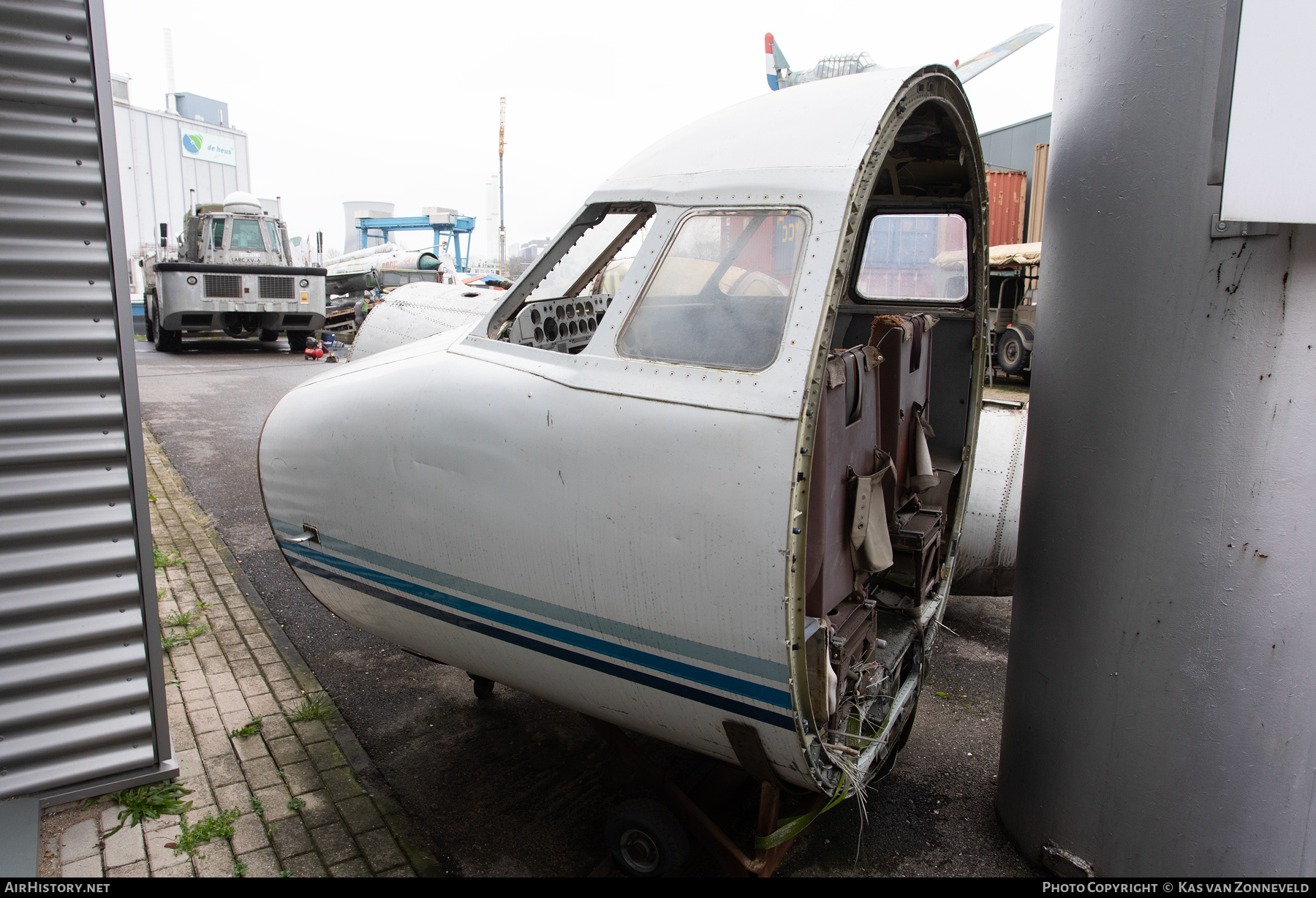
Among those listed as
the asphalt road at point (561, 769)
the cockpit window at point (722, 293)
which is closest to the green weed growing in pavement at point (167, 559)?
the asphalt road at point (561, 769)

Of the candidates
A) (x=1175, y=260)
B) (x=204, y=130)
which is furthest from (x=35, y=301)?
(x=204, y=130)

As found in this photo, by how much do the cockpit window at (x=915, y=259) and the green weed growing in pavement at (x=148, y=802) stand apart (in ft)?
13.6

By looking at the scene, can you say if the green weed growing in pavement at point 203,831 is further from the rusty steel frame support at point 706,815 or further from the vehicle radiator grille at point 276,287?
the vehicle radiator grille at point 276,287

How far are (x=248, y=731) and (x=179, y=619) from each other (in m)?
1.46

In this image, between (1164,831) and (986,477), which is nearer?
(1164,831)

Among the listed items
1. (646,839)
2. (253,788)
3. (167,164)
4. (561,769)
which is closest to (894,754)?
(646,839)

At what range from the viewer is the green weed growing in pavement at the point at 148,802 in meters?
3.12

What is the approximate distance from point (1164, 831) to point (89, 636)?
3.97 meters

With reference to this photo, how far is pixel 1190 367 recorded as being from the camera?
248 cm

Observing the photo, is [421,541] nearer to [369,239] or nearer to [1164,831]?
[1164,831]

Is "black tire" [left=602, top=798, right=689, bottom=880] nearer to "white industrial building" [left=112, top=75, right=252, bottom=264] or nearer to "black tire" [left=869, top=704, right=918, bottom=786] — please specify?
"black tire" [left=869, top=704, right=918, bottom=786]

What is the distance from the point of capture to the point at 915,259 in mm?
4461

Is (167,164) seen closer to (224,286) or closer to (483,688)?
(224,286)

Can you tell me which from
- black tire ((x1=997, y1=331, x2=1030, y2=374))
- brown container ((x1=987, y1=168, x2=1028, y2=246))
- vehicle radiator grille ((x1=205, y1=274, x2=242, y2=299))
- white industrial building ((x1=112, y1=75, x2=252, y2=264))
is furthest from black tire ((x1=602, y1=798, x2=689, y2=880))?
white industrial building ((x1=112, y1=75, x2=252, y2=264))
